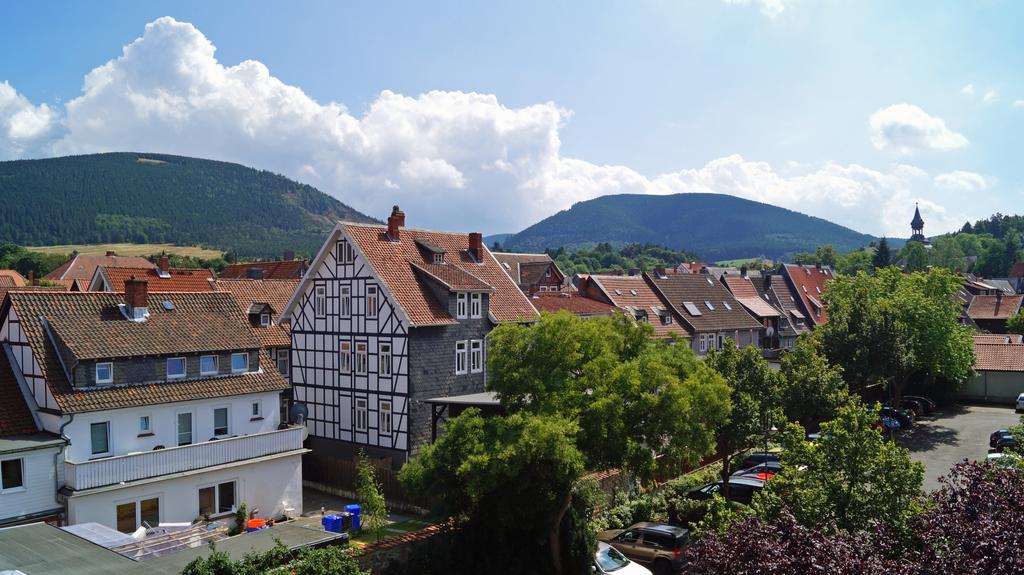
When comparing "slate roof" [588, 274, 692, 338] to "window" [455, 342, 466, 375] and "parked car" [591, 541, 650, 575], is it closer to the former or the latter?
"window" [455, 342, 466, 375]

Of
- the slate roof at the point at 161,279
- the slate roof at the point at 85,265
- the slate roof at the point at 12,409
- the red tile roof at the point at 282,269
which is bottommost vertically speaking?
the slate roof at the point at 12,409

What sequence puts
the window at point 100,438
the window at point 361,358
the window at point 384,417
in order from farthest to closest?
the window at point 361,358
the window at point 384,417
the window at point 100,438

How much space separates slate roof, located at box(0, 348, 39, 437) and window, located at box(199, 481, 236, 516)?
237 inches

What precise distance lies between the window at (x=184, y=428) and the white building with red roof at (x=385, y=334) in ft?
23.5

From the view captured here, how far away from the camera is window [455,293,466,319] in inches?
1425

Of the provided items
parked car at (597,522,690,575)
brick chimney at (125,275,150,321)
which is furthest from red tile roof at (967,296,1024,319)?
brick chimney at (125,275,150,321)

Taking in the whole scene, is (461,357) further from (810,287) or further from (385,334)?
(810,287)

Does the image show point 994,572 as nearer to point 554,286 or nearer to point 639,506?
point 639,506

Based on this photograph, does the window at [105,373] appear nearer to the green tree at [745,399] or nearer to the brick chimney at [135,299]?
the brick chimney at [135,299]

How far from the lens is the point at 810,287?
7831 centimetres

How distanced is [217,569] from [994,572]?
13965 mm

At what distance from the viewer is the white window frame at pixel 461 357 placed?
118ft

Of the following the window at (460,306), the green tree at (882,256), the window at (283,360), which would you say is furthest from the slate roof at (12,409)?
the green tree at (882,256)

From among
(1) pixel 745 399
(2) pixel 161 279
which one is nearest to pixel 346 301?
(1) pixel 745 399
